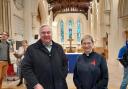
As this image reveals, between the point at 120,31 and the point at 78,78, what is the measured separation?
15.9 m

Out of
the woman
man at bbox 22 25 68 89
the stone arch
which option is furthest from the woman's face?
the stone arch

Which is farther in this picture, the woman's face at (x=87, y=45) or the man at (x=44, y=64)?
the woman's face at (x=87, y=45)

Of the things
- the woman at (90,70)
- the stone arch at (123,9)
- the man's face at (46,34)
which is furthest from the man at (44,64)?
the stone arch at (123,9)

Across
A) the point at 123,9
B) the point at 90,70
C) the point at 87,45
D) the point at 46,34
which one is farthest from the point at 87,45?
the point at 123,9

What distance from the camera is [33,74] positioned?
348 centimetres

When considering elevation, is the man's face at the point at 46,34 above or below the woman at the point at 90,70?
above

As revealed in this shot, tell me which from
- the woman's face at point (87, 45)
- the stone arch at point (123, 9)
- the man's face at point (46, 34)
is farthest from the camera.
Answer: the stone arch at point (123, 9)

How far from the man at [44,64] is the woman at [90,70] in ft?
0.97

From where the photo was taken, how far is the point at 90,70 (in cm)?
374

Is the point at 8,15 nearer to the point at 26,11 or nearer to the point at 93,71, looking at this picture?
the point at 26,11

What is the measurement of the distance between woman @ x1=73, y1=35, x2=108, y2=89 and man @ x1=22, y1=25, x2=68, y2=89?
0.30m

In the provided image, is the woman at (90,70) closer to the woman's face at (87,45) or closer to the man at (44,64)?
the woman's face at (87,45)

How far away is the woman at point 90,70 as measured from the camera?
12.3 ft

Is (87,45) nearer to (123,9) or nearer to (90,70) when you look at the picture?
(90,70)
